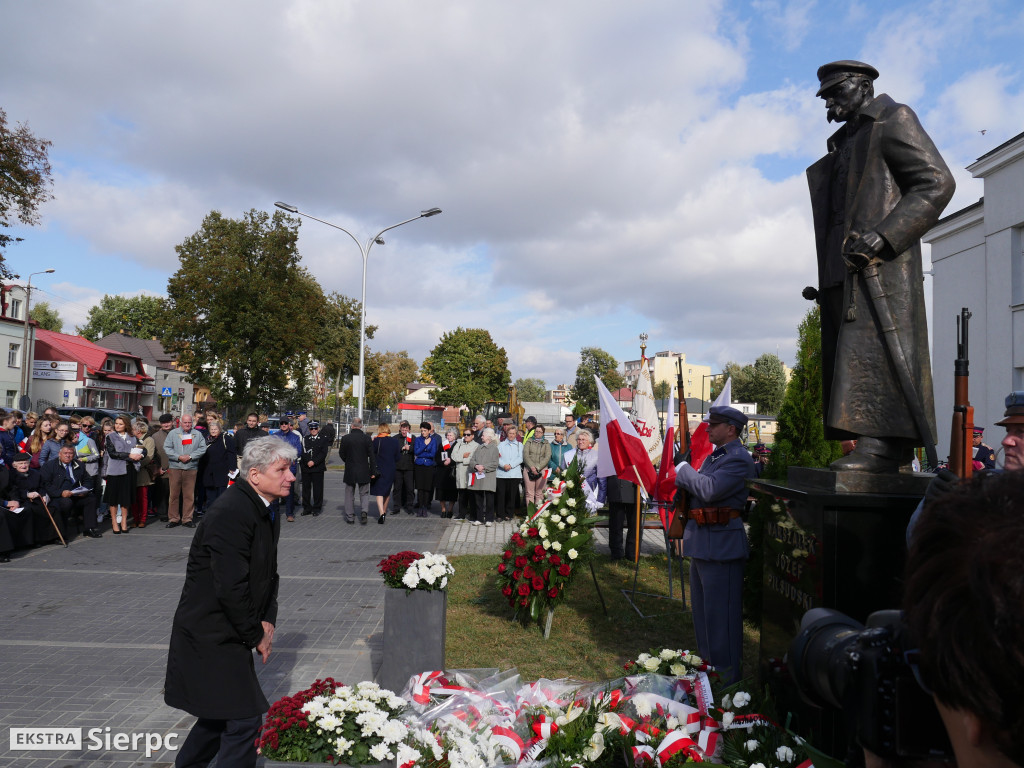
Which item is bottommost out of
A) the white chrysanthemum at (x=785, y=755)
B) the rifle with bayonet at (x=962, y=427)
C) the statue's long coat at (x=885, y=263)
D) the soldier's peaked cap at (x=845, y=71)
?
the white chrysanthemum at (x=785, y=755)

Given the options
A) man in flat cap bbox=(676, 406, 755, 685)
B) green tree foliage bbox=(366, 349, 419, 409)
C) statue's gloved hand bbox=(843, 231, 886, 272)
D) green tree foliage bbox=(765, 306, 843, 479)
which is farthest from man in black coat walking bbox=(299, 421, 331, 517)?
green tree foliage bbox=(366, 349, 419, 409)

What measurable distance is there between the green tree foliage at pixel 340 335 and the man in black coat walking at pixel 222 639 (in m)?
52.1

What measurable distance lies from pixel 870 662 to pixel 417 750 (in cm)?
316

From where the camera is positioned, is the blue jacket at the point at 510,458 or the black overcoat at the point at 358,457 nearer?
the black overcoat at the point at 358,457

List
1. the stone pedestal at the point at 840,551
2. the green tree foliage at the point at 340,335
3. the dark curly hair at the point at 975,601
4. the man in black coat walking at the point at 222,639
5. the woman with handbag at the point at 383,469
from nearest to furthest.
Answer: the dark curly hair at the point at 975,601, the stone pedestal at the point at 840,551, the man in black coat walking at the point at 222,639, the woman with handbag at the point at 383,469, the green tree foliage at the point at 340,335

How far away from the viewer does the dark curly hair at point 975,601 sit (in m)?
0.82

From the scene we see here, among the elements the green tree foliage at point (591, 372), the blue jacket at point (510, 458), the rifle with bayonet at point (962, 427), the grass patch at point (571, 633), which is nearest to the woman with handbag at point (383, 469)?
the blue jacket at point (510, 458)

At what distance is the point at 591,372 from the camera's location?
84812 millimetres

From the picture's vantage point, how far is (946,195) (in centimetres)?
353

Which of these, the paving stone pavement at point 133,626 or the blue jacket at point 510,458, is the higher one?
the blue jacket at point 510,458

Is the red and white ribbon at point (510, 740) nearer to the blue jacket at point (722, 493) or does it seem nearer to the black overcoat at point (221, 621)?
the black overcoat at point (221, 621)

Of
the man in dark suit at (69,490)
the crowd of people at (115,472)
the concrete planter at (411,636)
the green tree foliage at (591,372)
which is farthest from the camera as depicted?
the green tree foliage at (591,372)

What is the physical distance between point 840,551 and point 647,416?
7.29 m

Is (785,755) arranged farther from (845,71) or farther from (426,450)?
(426,450)
